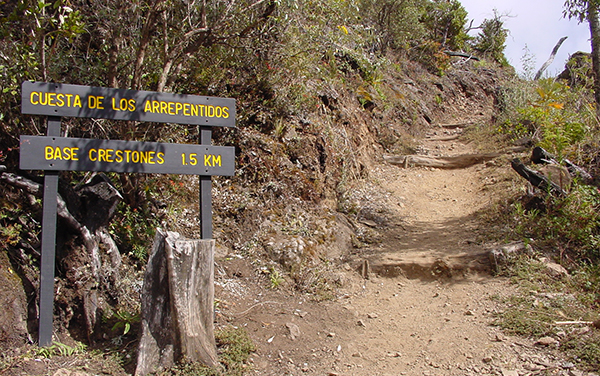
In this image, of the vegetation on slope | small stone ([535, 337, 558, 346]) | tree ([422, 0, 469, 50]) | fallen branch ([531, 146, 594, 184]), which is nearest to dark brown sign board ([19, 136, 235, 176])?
the vegetation on slope

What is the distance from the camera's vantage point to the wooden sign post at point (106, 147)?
3.82 meters

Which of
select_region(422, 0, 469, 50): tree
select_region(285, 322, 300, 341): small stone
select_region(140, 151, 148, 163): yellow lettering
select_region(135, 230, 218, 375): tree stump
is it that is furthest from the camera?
select_region(422, 0, 469, 50): tree

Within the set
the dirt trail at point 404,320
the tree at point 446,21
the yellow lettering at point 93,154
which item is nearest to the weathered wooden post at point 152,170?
the yellow lettering at point 93,154

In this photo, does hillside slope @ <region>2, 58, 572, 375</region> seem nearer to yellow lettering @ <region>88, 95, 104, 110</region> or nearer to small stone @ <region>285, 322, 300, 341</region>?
small stone @ <region>285, 322, 300, 341</region>

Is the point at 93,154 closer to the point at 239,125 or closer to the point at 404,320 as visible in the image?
the point at 239,125

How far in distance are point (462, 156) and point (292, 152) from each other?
610cm

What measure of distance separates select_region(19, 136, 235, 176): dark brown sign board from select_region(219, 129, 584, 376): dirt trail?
1851 mm

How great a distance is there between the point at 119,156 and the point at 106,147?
5.6 inches

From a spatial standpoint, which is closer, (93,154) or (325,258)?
(93,154)

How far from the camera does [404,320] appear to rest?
520 centimetres

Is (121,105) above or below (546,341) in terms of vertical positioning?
above

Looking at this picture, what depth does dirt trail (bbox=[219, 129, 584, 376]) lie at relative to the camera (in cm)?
414

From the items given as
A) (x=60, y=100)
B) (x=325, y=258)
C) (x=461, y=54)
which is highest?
(x=461, y=54)

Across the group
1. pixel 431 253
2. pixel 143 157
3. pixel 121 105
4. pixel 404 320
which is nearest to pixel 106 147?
pixel 143 157
